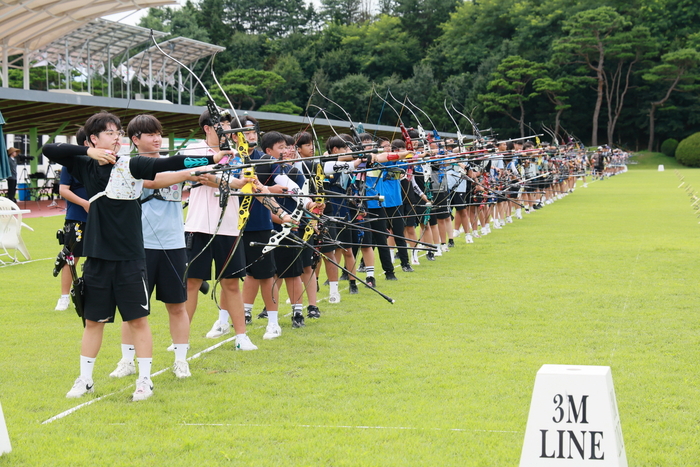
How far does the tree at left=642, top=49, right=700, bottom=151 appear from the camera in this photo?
185 ft

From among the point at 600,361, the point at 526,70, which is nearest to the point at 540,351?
the point at 600,361

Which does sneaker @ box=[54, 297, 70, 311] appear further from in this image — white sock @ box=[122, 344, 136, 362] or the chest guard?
the chest guard

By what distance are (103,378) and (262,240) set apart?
1.64 meters

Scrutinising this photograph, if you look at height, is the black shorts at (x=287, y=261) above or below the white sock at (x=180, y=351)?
above

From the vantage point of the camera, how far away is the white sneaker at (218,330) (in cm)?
627

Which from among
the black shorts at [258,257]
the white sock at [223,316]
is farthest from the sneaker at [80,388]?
the white sock at [223,316]

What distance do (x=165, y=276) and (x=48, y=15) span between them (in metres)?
24.6

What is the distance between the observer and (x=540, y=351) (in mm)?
5453

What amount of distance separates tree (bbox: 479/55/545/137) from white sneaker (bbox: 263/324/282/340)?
55508mm

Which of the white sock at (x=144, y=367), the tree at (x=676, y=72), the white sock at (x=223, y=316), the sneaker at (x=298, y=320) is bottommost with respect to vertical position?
the sneaker at (x=298, y=320)

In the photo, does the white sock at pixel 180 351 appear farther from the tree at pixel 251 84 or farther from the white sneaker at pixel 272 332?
the tree at pixel 251 84

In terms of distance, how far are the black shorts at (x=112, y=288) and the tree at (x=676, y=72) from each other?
58.6 meters

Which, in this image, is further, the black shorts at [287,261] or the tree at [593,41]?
the tree at [593,41]

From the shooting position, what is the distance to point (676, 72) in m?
57.7
